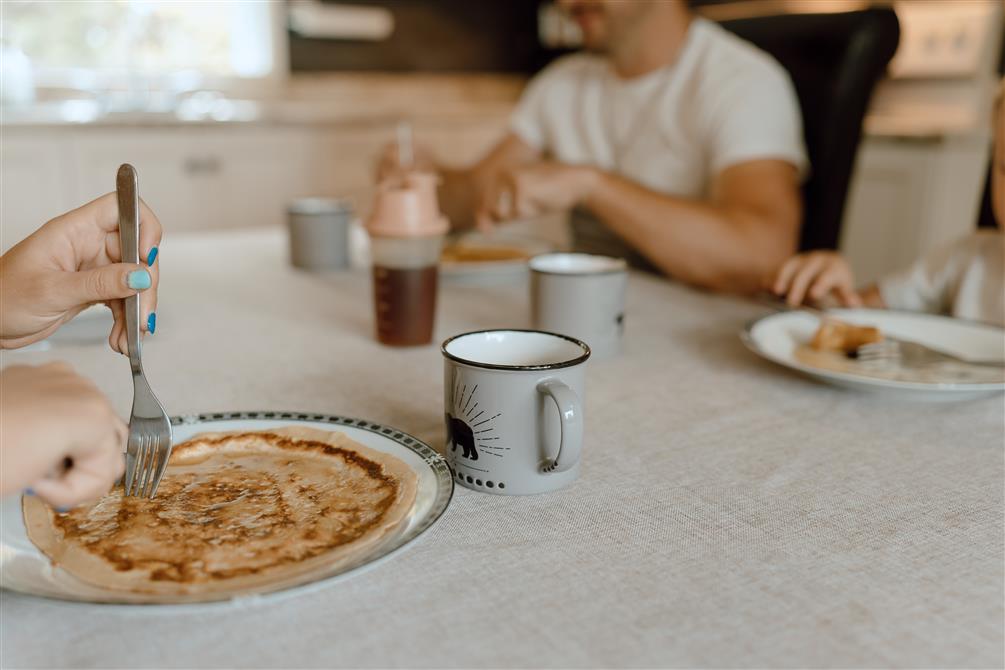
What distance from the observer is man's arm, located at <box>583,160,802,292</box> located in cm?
132

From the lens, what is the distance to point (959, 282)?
1.11m

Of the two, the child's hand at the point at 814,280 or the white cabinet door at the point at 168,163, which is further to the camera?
the white cabinet door at the point at 168,163

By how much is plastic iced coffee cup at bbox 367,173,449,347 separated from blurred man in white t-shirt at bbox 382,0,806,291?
0.96 ft

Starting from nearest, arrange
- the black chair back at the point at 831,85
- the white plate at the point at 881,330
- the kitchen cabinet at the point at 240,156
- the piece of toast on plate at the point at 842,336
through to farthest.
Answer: the white plate at the point at 881,330 < the piece of toast on plate at the point at 842,336 < the black chair back at the point at 831,85 < the kitchen cabinet at the point at 240,156

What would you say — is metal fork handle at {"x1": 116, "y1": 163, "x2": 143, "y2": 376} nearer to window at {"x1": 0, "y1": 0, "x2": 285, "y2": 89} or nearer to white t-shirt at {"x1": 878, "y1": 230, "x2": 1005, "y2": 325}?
white t-shirt at {"x1": 878, "y1": 230, "x2": 1005, "y2": 325}

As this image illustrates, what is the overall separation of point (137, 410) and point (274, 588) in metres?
0.21

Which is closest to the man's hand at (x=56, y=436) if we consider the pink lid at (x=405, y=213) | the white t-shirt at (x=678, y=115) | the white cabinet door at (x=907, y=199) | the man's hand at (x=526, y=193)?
the pink lid at (x=405, y=213)

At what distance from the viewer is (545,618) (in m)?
0.43

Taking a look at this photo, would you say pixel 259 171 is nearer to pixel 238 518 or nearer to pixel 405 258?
pixel 405 258

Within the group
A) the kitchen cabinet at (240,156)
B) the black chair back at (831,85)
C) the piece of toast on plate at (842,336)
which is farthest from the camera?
the kitchen cabinet at (240,156)

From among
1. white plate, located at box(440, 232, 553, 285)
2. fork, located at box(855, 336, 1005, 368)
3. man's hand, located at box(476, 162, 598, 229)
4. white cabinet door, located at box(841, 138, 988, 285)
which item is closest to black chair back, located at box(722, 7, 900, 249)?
man's hand, located at box(476, 162, 598, 229)

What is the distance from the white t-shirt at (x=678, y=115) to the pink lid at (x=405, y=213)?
2.59ft

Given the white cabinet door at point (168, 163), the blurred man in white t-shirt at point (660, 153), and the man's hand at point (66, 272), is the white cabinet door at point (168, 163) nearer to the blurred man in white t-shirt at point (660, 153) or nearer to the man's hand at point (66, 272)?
the blurred man in white t-shirt at point (660, 153)

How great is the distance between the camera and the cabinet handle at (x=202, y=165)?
114 inches
